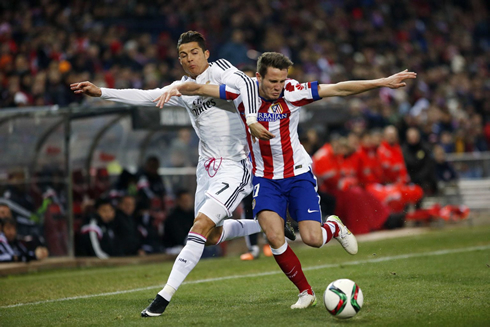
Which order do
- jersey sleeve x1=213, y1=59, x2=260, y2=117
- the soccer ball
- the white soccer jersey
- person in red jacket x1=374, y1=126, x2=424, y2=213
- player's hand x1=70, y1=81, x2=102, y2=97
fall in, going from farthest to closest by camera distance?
person in red jacket x1=374, y1=126, x2=424, y2=213
the white soccer jersey
player's hand x1=70, y1=81, x2=102, y2=97
jersey sleeve x1=213, y1=59, x2=260, y2=117
the soccer ball

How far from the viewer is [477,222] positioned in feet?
51.8

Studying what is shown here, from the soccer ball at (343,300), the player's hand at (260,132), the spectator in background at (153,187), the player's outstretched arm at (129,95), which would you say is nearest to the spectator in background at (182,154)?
the spectator in background at (153,187)

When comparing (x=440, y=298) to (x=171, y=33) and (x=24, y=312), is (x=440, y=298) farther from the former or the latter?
(x=171, y=33)

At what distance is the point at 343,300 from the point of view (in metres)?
5.54

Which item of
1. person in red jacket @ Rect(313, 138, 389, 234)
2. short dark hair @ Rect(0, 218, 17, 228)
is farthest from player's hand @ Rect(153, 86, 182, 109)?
person in red jacket @ Rect(313, 138, 389, 234)

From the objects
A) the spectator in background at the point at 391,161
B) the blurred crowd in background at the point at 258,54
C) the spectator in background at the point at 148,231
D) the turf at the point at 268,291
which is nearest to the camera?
the turf at the point at 268,291

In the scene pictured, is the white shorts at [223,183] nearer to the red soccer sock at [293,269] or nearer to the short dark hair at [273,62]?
the red soccer sock at [293,269]

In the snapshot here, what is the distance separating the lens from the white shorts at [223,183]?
670 cm

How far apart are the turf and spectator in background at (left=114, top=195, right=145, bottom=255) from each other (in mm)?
837

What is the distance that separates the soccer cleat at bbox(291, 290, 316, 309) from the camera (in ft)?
20.3

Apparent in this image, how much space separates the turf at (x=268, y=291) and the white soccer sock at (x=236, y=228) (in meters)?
0.60

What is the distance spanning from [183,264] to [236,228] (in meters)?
1.46

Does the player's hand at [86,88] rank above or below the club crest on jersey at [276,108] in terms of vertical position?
above

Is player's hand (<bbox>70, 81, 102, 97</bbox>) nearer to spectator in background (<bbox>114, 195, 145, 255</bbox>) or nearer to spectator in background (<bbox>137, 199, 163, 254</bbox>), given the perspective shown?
spectator in background (<bbox>114, 195, 145, 255</bbox>)
